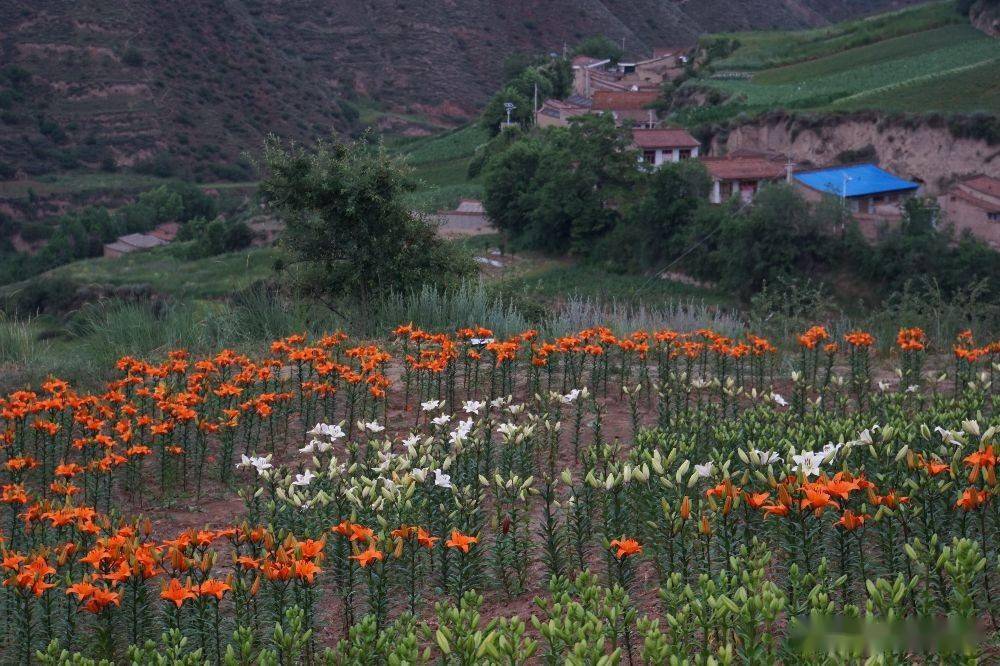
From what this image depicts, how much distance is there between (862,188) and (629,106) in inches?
1040

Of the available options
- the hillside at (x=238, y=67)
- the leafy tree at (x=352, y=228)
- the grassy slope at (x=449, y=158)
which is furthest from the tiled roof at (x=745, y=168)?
the leafy tree at (x=352, y=228)

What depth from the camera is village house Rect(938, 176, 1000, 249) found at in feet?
134

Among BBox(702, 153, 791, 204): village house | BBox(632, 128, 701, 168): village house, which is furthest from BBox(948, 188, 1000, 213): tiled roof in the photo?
BBox(632, 128, 701, 168): village house

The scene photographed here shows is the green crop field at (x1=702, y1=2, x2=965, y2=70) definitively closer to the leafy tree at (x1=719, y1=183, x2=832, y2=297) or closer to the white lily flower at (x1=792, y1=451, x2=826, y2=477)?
the leafy tree at (x1=719, y1=183, x2=832, y2=297)

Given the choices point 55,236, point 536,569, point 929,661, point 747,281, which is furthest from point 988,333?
point 55,236

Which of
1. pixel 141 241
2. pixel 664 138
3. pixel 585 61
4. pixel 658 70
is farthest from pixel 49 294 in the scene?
pixel 585 61

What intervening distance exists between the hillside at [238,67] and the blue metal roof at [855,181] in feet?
134

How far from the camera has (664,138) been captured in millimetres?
56562

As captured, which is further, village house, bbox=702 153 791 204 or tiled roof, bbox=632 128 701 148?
tiled roof, bbox=632 128 701 148

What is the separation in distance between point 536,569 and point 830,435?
144 centimetres

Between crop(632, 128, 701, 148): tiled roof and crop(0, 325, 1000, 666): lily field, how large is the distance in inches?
2026

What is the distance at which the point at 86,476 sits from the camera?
480cm

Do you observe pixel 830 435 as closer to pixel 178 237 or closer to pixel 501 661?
pixel 501 661

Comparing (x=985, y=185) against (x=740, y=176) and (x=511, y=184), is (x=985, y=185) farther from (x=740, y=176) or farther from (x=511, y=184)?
(x=511, y=184)
